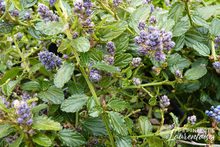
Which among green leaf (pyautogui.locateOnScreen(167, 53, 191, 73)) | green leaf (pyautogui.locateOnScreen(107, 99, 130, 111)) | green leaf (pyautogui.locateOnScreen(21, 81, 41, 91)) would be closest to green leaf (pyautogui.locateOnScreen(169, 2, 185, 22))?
green leaf (pyautogui.locateOnScreen(167, 53, 191, 73))

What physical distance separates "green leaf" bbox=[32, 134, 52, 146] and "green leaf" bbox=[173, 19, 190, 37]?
0.46 metres

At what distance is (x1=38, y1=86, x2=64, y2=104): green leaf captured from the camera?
3.48 ft

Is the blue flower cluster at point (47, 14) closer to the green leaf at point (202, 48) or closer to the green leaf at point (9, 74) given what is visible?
the green leaf at point (9, 74)

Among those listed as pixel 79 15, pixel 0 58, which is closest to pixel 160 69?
pixel 79 15

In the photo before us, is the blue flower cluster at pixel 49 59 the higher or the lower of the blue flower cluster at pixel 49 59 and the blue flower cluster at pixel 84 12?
the lower

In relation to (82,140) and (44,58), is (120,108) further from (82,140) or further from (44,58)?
(44,58)

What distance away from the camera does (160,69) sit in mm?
1154

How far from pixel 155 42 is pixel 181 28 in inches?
8.6

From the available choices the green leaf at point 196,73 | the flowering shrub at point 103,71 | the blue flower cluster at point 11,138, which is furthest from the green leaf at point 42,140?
the green leaf at point 196,73

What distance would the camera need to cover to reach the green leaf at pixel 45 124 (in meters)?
0.90

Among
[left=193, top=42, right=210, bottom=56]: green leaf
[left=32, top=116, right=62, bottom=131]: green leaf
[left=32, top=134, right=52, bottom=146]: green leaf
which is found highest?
[left=32, top=116, right=62, bottom=131]: green leaf

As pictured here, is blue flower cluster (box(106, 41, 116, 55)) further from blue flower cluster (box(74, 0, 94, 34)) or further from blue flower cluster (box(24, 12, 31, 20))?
blue flower cluster (box(24, 12, 31, 20))

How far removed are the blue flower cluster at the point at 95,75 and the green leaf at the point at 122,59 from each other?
7 cm

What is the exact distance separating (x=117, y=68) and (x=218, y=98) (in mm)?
423
